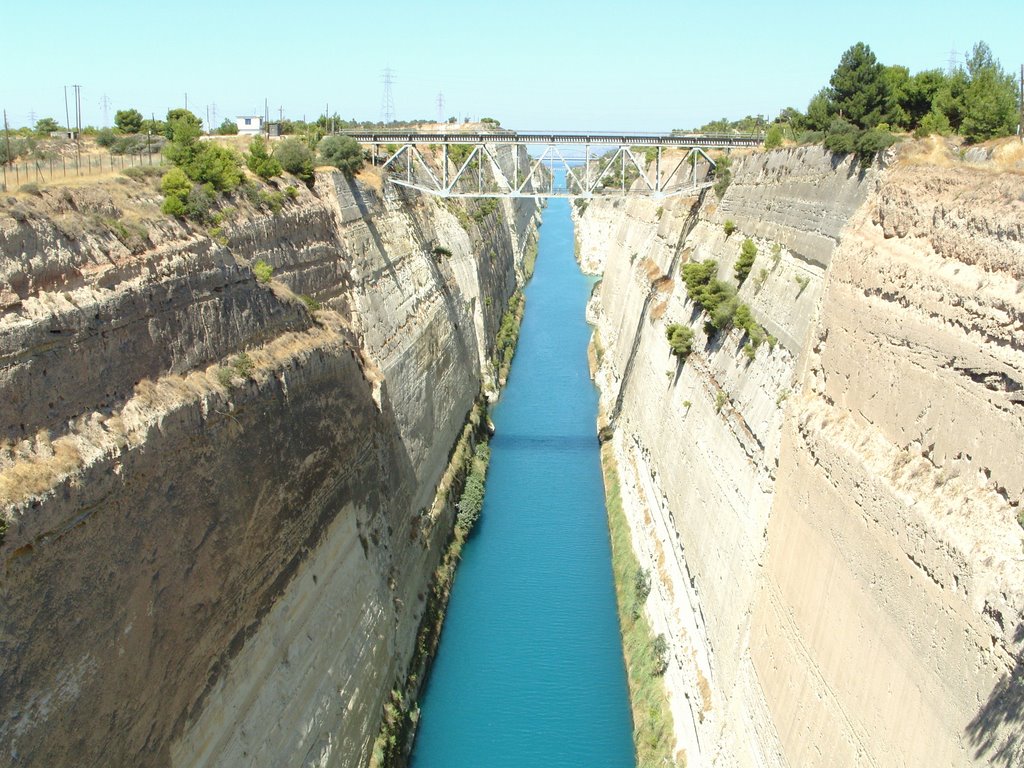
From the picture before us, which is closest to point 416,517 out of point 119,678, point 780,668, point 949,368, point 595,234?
point 780,668

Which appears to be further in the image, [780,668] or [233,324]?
[233,324]

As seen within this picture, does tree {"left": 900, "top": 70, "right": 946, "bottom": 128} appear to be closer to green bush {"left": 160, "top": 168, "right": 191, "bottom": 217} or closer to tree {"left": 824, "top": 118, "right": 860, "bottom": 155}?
tree {"left": 824, "top": 118, "right": 860, "bottom": 155}

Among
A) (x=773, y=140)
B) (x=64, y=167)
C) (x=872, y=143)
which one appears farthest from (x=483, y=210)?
(x=872, y=143)

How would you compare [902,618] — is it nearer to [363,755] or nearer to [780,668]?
[780,668]

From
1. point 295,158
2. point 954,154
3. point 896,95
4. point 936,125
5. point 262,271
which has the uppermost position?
point 896,95

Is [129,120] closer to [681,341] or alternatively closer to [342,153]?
[342,153]

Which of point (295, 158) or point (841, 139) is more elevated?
point (841, 139)
